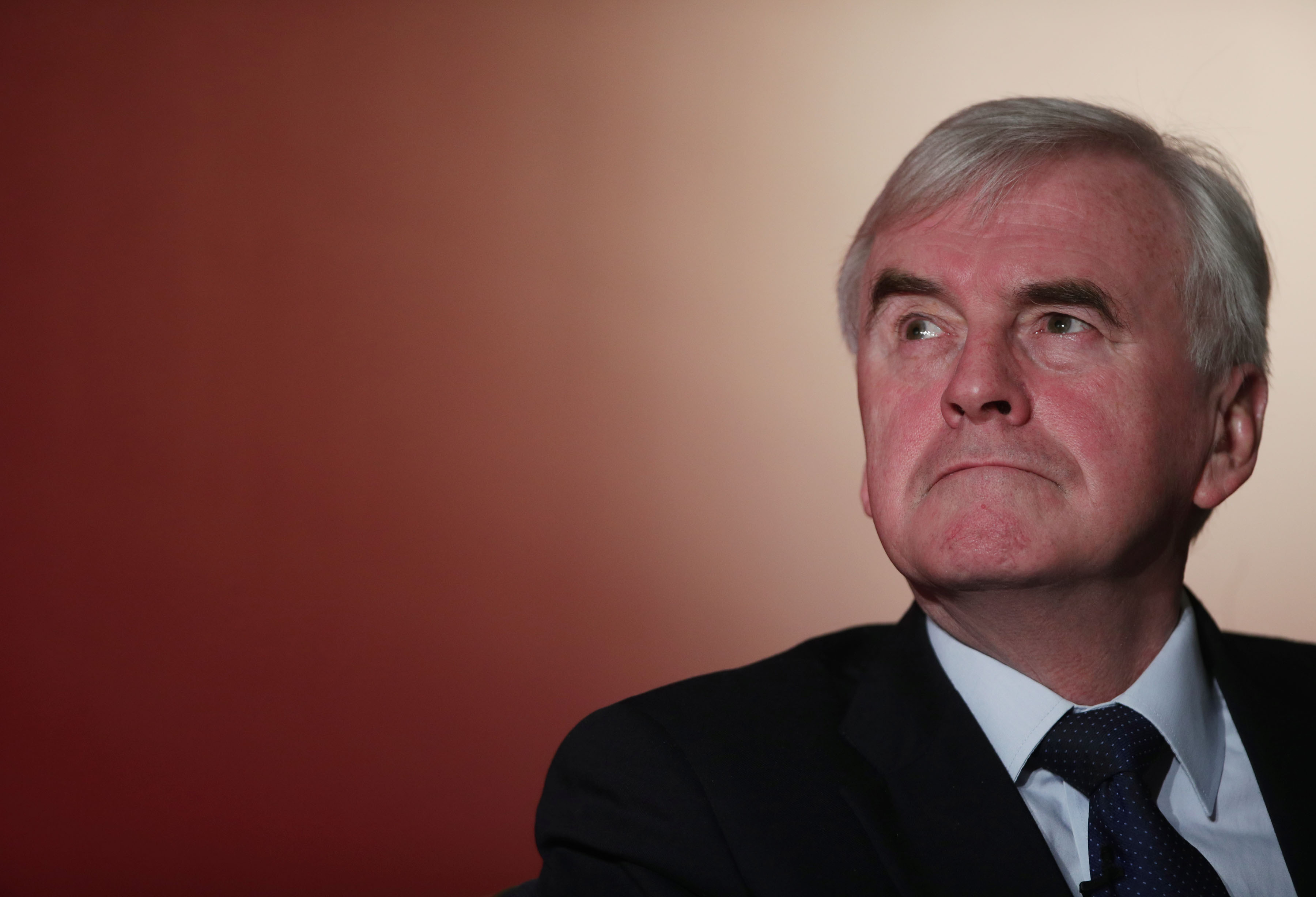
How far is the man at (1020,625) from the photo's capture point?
1.12m

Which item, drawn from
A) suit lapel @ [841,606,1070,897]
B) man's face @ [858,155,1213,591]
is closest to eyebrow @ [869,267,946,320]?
man's face @ [858,155,1213,591]

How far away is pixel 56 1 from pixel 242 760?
1396 mm

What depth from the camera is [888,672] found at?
1.32 m

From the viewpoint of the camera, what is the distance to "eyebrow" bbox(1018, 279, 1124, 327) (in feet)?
3.99

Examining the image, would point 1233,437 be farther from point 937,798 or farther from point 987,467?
point 937,798

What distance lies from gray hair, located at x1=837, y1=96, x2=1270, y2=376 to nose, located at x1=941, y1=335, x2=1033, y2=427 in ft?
0.67

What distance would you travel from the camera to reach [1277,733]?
1361mm

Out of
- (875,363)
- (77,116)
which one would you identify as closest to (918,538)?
(875,363)

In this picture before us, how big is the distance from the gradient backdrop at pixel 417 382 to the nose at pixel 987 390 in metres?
1.05

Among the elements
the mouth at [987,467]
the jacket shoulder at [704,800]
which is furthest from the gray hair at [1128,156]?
the jacket shoulder at [704,800]

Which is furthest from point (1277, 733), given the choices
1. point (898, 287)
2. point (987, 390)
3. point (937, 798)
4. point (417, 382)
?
point (417, 382)

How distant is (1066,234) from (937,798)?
2.18 feet

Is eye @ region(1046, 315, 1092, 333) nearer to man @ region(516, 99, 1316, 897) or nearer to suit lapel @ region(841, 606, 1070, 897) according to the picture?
man @ region(516, 99, 1316, 897)

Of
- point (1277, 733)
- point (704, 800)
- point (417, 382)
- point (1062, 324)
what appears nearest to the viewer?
point (704, 800)
